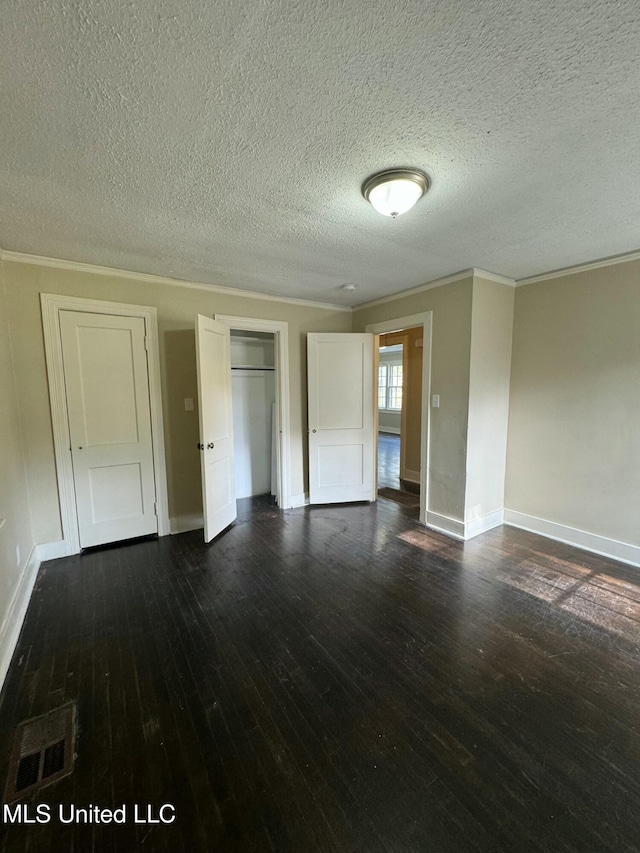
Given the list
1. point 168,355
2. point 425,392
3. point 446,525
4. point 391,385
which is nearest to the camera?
→ point 168,355

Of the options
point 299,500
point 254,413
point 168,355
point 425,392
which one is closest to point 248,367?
point 254,413

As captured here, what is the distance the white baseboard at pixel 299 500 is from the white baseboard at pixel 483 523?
193cm

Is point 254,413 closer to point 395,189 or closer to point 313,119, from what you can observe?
point 395,189

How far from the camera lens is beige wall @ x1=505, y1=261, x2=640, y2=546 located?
2.88m

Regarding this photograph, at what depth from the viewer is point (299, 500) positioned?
445cm

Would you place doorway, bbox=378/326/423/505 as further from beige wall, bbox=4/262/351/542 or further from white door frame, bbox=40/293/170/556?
white door frame, bbox=40/293/170/556

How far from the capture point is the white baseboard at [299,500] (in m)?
4.40

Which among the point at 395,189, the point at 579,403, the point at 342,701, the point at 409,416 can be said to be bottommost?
the point at 342,701

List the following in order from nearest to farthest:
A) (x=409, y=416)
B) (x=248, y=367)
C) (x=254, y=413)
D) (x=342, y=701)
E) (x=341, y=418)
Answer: (x=342, y=701) < (x=341, y=418) < (x=248, y=367) < (x=254, y=413) < (x=409, y=416)

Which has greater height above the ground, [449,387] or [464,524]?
[449,387]

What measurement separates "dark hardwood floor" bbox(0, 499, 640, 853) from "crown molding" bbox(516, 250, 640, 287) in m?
2.50

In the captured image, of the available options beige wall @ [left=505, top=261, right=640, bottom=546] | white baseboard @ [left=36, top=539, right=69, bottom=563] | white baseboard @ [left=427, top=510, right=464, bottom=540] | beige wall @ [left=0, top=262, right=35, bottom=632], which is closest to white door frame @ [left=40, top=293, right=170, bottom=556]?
white baseboard @ [left=36, top=539, right=69, bottom=563]

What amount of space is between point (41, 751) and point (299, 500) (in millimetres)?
3163

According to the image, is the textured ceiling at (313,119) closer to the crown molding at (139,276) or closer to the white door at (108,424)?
the crown molding at (139,276)
